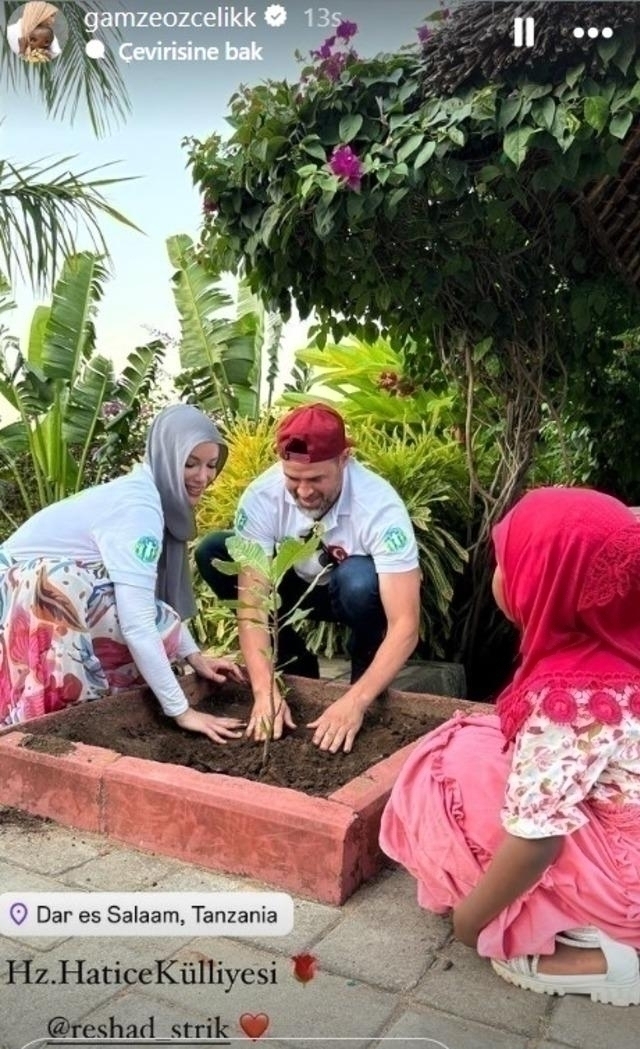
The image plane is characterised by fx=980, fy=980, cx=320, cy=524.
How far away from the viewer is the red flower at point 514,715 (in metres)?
1.57

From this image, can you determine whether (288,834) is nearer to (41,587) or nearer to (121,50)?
(41,587)

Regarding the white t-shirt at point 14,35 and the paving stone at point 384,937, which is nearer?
the white t-shirt at point 14,35

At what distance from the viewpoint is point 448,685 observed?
3.18 metres

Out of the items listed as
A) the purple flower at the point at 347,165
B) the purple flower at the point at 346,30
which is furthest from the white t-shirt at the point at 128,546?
the purple flower at the point at 346,30

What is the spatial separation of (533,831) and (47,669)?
143cm

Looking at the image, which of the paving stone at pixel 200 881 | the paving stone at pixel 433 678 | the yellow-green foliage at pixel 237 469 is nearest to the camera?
the paving stone at pixel 200 881

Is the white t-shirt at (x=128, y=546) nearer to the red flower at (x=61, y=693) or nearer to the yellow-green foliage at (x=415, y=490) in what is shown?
the red flower at (x=61, y=693)

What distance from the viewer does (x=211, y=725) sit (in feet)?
8.12

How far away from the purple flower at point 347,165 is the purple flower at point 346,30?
47 cm

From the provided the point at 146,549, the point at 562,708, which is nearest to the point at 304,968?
the point at 562,708

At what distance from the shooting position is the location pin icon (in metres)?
1.51

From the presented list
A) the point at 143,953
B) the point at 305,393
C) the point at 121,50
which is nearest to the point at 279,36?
the point at 121,50

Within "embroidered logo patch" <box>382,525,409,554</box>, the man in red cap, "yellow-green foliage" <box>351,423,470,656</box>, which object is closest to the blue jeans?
the man in red cap

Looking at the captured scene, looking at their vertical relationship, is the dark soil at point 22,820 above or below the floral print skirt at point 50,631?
below
